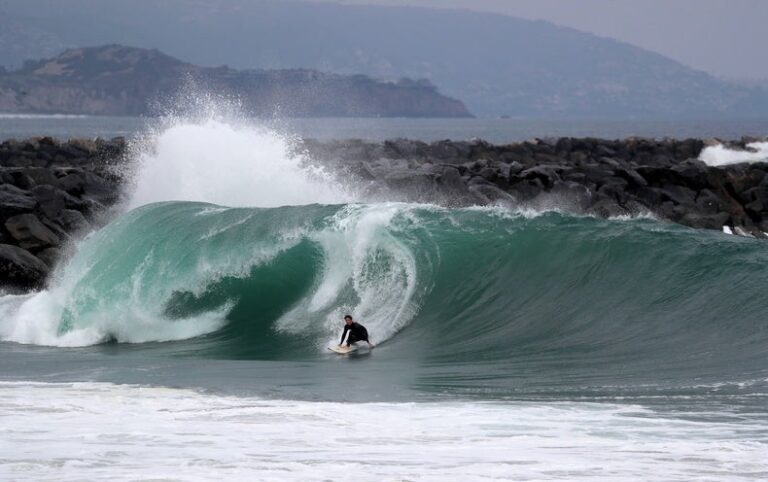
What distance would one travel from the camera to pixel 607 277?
14.2 meters

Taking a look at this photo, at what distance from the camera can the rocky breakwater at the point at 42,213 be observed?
1706cm

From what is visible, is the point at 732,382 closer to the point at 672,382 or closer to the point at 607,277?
A: the point at 672,382

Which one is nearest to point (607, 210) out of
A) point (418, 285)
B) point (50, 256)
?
point (418, 285)

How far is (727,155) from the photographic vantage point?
153 feet

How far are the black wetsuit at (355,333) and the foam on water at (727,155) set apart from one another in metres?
34.1

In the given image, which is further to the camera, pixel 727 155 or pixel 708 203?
pixel 727 155

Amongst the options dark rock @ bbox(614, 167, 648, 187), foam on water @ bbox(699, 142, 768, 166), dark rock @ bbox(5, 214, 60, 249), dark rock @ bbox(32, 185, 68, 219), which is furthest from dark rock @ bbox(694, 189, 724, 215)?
foam on water @ bbox(699, 142, 768, 166)

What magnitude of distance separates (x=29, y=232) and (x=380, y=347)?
825cm

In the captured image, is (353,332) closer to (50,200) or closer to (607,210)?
(50,200)

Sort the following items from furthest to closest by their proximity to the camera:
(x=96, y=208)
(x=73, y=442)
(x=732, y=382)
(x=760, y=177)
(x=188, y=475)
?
(x=760, y=177) → (x=96, y=208) → (x=732, y=382) → (x=73, y=442) → (x=188, y=475)

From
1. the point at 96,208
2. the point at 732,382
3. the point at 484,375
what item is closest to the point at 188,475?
the point at 484,375

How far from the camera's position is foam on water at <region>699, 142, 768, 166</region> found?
4553 centimetres

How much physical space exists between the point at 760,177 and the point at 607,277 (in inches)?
558

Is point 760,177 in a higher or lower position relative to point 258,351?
higher
